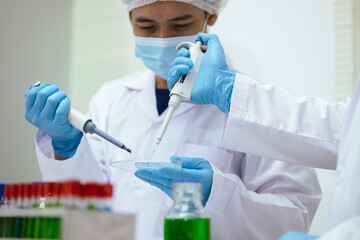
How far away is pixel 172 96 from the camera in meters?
1.27

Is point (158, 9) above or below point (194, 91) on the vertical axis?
above

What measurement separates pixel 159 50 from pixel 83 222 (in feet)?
3.41

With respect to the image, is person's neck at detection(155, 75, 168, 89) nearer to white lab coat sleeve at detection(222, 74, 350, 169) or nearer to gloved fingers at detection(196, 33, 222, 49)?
gloved fingers at detection(196, 33, 222, 49)

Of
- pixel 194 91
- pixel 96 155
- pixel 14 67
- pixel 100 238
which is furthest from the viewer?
pixel 14 67

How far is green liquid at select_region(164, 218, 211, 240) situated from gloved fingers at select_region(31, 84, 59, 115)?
78 centimetres

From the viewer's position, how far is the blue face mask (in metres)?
1.56

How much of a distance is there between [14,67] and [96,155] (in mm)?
818

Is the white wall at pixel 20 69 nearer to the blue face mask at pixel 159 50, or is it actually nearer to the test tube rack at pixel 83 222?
the blue face mask at pixel 159 50

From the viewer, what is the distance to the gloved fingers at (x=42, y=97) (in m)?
1.31

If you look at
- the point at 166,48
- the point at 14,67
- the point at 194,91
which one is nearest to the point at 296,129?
the point at 194,91

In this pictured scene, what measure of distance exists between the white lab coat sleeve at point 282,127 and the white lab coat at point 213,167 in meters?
0.15

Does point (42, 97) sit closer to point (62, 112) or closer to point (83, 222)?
point (62, 112)

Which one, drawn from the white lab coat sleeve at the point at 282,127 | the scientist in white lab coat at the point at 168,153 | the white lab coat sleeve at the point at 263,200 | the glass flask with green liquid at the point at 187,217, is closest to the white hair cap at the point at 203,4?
the scientist in white lab coat at the point at 168,153

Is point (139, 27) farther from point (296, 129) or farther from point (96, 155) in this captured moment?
point (296, 129)
